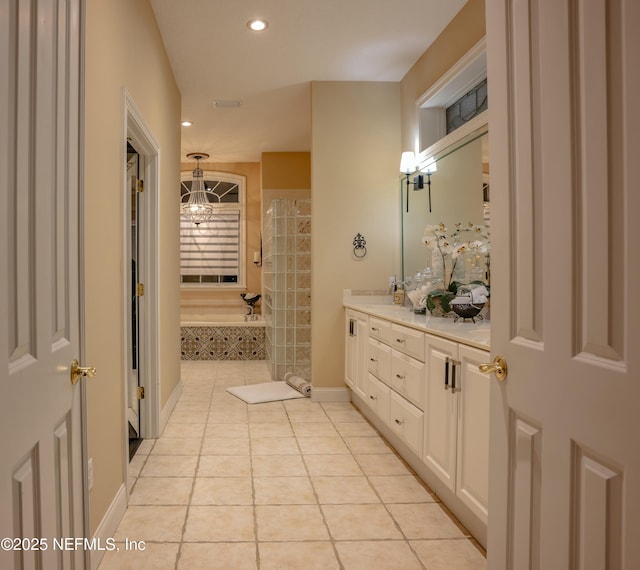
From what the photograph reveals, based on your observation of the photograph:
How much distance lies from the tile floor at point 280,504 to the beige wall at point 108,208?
330mm

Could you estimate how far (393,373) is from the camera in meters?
3.09

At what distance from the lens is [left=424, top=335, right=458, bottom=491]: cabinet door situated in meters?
2.21

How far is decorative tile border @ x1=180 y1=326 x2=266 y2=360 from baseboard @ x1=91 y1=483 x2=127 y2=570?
13.8 feet

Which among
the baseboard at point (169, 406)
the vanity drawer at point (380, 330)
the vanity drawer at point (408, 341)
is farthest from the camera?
the baseboard at point (169, 406)

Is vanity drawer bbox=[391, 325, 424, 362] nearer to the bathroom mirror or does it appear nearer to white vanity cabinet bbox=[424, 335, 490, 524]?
white vanity cabinet bbox=[424, 335, 490, 524]

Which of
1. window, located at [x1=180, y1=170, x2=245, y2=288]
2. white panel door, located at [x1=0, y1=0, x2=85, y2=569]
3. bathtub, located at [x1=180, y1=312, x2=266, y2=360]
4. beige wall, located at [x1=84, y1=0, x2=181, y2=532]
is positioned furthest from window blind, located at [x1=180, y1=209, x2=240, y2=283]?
white panel door, located at [x1=0, y1=0, x2=85, y2=569]

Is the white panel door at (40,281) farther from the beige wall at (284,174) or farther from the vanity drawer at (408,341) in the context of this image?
the beige wall at (284,174)

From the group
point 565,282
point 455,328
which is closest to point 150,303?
point 455,328

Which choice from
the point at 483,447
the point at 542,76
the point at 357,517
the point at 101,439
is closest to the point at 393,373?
the point at 357,517

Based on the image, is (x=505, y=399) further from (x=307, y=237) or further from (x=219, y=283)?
(x=219, y=283)

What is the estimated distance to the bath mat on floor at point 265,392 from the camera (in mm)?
4555

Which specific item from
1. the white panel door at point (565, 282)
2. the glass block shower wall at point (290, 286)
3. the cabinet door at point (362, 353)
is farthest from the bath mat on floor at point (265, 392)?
the white panel door at point (565, 282)

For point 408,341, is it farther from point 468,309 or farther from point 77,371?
point 77,371

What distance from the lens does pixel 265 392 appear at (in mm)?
4785
